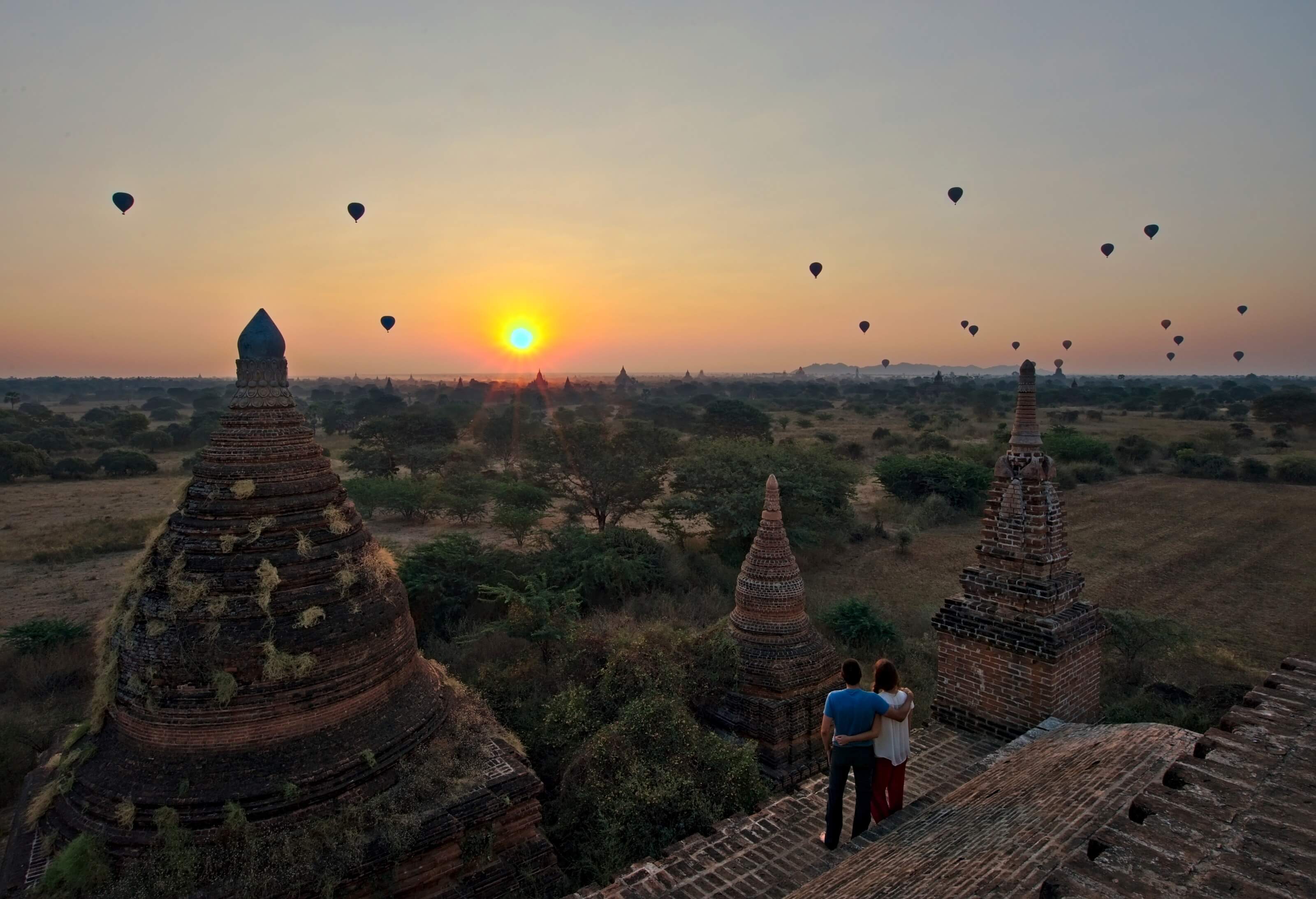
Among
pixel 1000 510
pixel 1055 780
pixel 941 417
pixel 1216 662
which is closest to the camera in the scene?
pixel 1055 780

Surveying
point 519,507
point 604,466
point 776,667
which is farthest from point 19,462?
point 776,667

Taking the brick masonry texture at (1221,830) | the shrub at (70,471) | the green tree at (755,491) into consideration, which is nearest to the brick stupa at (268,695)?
the brick masonry texture at (1221,830)

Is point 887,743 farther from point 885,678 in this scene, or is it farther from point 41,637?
point 41,637

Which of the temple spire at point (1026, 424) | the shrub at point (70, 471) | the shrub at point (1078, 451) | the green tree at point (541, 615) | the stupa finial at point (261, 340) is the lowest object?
the shrub at point (70, 471)

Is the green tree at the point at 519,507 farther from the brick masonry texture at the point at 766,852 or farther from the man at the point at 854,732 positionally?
the man at the point at 854,732

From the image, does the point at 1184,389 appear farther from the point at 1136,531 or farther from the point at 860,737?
the point at 860,737

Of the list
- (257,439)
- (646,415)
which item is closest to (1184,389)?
(646,415)
